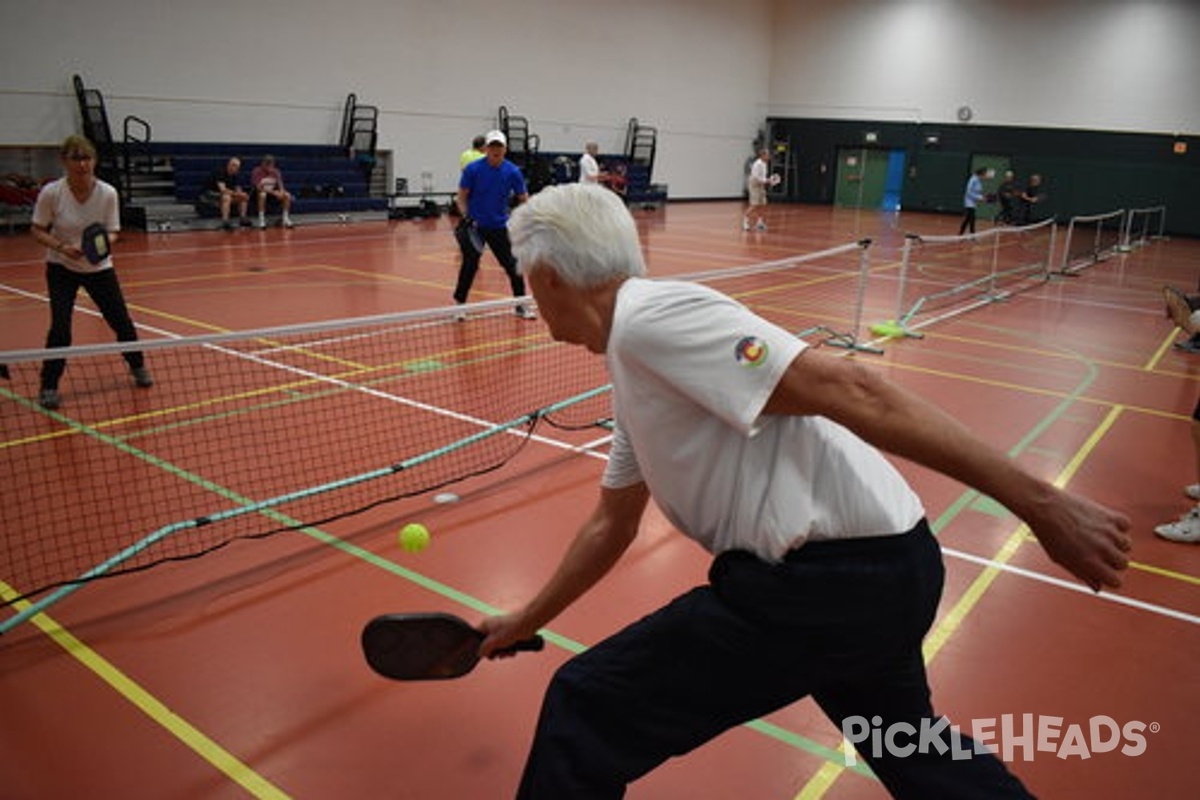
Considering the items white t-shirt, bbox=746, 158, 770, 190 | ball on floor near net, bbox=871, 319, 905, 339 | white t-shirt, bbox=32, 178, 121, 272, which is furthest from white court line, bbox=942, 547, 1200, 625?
white t-shirt, bbox=746, 158, 770, 190

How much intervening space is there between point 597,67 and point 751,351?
30279 mm

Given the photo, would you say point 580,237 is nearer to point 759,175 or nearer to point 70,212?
point 70,212

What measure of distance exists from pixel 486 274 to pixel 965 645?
11.9 metres

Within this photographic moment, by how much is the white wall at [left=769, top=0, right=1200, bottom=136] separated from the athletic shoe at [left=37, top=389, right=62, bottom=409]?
33.5 metres

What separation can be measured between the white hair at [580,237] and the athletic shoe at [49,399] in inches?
272

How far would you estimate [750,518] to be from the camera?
189cm

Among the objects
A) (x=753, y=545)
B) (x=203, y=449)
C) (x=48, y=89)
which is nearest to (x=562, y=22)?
(x=48, y=89)

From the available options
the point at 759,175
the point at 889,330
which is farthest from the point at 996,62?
the point at 889,330

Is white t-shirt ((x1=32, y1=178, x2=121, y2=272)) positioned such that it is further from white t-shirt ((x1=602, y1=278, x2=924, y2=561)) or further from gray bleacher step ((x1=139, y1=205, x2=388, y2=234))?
gray bleacher step ((x1=139, y1=205, x2=388, y2=234))

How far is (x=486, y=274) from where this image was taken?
15078 millimetres

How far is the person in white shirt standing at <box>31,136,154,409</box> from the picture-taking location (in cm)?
714

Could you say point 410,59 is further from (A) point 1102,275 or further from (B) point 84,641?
(B) point 84,641

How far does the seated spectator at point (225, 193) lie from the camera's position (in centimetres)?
1923

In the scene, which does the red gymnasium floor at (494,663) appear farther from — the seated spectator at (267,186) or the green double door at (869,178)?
the green double door at (869,178)
